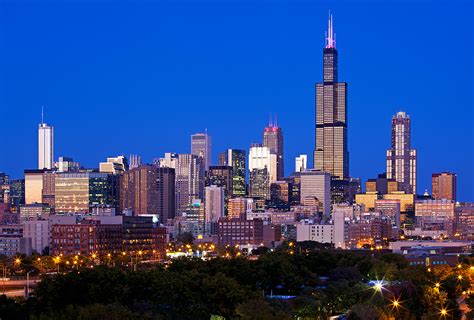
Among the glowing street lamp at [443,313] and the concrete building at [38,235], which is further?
the concrete building at [38,235]

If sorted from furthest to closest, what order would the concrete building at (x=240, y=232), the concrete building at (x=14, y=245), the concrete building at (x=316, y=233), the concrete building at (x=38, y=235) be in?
the concrete building at (x=240, y=232) → the concrete building at (x=316, y=233) → the concrete building at (x=38, y=235) → the concrete building at (x=14, y=245)

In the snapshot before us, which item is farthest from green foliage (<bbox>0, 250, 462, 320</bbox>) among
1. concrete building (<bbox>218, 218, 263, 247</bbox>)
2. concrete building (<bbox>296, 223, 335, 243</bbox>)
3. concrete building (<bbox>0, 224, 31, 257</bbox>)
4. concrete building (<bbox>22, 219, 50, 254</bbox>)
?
concrete building (<bbox>218, 218, 263, 247</bbox>)

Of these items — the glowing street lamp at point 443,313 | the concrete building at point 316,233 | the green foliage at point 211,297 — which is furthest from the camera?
the concrete building at point 316,233

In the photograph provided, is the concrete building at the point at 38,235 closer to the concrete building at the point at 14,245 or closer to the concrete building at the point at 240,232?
the concrete building at the point at 14,245

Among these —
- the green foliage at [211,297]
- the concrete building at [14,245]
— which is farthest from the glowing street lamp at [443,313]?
the concrete building at [14,245]

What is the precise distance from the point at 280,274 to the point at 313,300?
11488 millimetres

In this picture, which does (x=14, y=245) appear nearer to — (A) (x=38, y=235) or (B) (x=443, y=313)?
(A) (x=38, y=235)

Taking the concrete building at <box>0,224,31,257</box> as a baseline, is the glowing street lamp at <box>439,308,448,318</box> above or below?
above

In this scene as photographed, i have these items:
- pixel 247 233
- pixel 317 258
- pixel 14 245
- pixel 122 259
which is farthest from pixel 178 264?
pixel 247 233

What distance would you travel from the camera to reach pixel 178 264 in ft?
200

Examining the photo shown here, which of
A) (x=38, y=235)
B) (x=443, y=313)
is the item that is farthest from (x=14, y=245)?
(x=443, y=313)

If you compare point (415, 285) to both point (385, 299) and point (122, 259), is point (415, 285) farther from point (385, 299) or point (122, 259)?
point (122, 259)

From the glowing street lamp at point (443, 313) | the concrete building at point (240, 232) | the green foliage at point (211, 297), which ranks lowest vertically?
the concrete building at point (240, 232)

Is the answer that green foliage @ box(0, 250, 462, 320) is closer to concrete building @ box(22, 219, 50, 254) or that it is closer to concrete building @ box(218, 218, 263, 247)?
concrete building @ box(22, 219, 50, 254)
